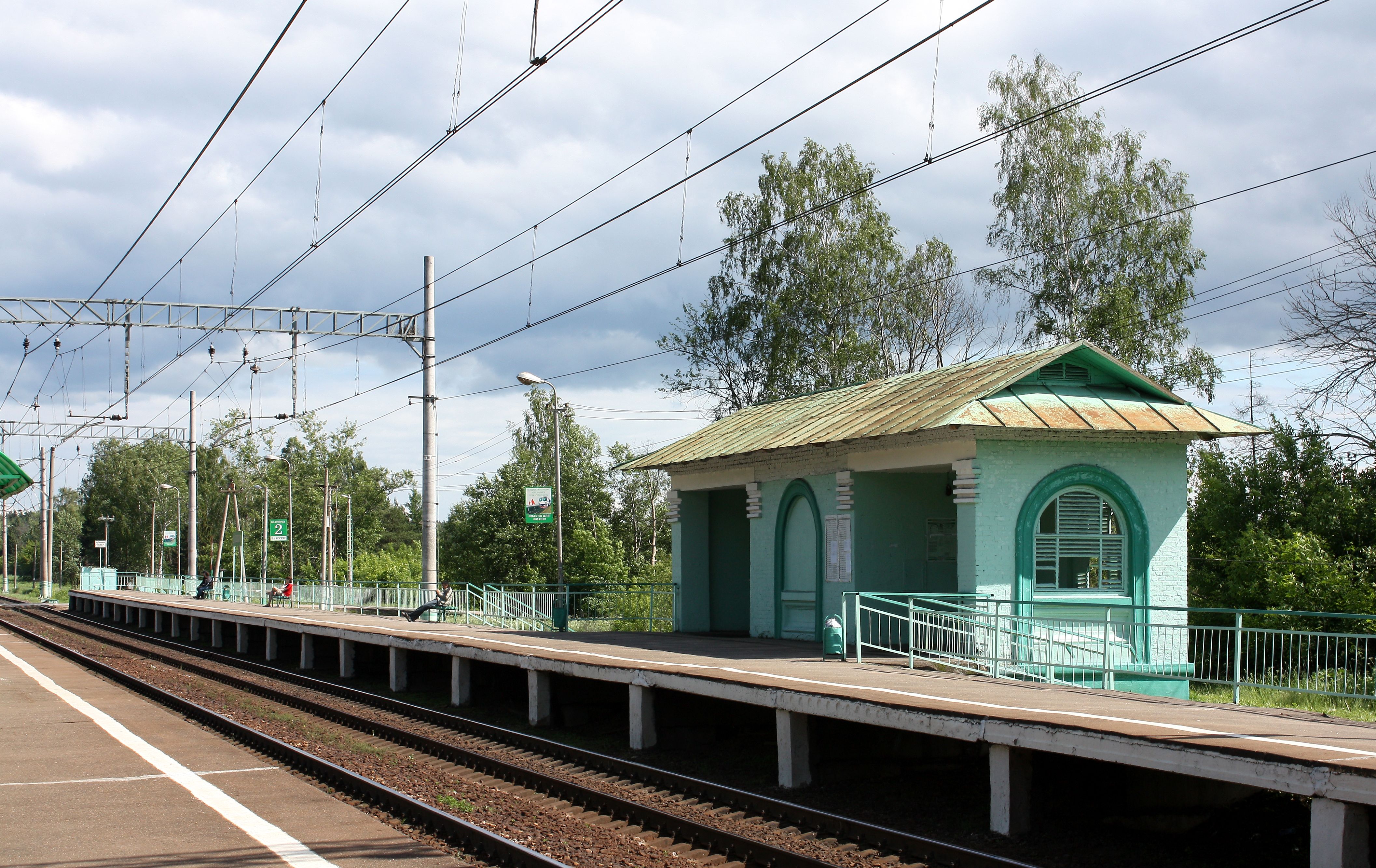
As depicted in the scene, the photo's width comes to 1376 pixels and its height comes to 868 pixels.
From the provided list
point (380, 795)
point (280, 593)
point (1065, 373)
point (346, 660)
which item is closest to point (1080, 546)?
point (1065, 373)

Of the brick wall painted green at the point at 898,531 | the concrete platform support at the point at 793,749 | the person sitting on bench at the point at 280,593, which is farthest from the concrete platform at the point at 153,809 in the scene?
the person sitting on bench at the point at 280,593

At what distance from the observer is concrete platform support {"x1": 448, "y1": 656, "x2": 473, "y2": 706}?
62.5 feet

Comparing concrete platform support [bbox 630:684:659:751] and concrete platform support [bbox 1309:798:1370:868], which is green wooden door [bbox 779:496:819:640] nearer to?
concrete platform support [bbox 630:684:659:751]

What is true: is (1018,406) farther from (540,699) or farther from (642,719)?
(540,699)

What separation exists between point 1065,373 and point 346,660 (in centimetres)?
1529

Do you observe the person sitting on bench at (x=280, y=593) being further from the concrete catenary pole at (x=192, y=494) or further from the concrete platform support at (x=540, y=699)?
the concrete platform support at (x=540, y=699)

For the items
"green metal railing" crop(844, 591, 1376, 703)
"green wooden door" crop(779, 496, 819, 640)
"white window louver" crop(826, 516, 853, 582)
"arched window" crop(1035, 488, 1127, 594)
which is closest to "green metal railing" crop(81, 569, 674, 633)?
"green wooden door" crop(779, 496, 819, 640)

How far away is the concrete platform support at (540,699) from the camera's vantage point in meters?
16.5

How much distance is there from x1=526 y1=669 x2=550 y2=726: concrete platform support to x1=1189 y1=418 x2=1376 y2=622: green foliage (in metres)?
15.3

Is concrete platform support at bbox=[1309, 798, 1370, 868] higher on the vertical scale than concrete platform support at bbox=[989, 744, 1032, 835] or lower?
higher

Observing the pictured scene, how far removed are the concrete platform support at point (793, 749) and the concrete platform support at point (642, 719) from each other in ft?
8.98

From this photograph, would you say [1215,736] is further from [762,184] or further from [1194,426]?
[762,184]

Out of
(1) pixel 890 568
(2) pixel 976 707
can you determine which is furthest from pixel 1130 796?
(1) pixel 890 568

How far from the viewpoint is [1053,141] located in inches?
1414
